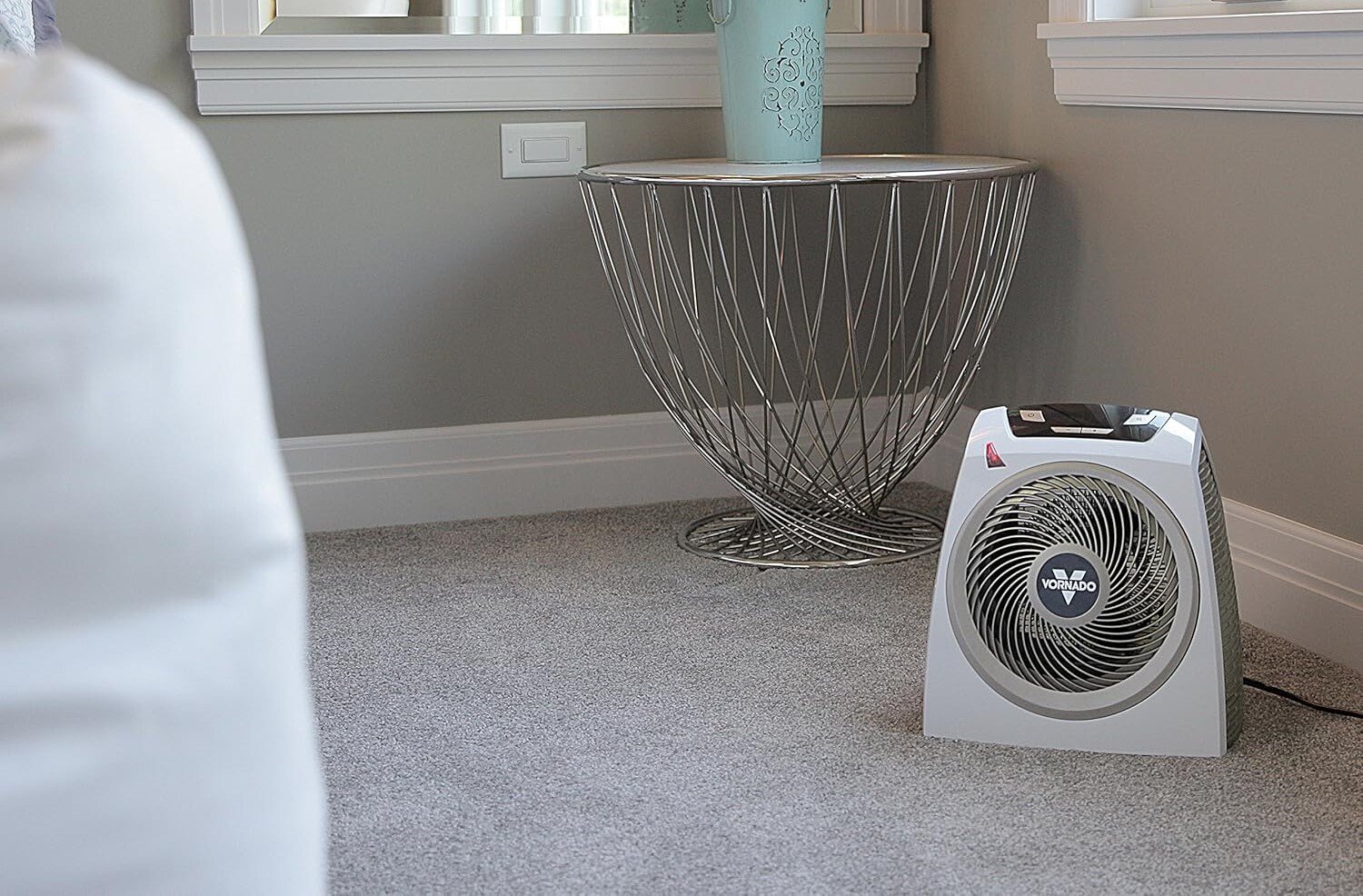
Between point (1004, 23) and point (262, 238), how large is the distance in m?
1.19

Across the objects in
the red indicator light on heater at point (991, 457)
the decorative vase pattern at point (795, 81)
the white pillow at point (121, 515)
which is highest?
the decorative vase pattern at point (795, 81)

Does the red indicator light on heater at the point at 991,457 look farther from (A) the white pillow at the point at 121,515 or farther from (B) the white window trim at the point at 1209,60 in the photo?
(A) the white pillow at the point at 121,515

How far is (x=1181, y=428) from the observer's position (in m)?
1.44

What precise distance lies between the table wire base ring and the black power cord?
1.71 feet

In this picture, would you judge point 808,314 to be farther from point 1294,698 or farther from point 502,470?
point 1294,698

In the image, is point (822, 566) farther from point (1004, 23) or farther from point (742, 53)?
point (1004, 23)

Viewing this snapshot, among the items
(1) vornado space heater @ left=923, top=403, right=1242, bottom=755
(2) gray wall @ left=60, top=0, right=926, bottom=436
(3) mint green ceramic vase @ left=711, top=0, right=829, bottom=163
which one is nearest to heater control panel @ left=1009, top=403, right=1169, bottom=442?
(1) vornado space heater @ left=923, top=403, right=1242, bottom=755

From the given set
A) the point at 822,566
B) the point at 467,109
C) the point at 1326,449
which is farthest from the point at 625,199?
the point at 1326,449

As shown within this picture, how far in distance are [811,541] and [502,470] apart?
58cm

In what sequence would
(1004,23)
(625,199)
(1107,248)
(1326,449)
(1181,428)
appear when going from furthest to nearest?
(625,199)
(1004,23)
(1107,248)
(1326,449)
(1181,428)

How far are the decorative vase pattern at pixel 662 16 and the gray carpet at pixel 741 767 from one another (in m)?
0.95

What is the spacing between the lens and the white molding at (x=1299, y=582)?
1675 millimetres

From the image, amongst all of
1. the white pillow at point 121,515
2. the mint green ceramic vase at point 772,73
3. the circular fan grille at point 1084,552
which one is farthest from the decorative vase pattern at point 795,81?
the white pillow at point 121,515

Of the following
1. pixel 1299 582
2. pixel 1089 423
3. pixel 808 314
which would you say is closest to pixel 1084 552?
pixel 1089 423
